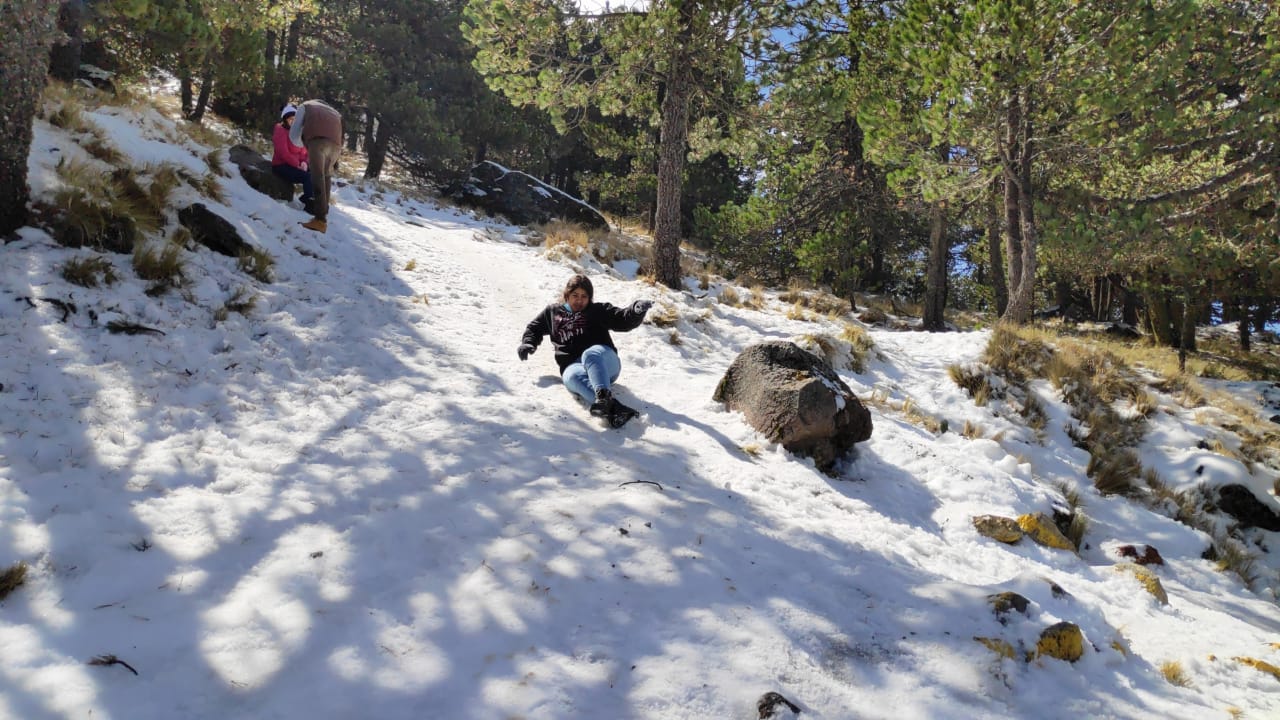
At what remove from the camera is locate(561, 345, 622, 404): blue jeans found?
15.4 feet

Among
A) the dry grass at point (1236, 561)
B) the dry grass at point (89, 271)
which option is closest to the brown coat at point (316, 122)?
the dry grass at point (89, 271)

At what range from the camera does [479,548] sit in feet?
8.94

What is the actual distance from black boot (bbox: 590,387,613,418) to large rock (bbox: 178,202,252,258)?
14.3ft

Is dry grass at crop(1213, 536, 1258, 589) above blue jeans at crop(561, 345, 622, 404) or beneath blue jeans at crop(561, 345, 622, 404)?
beneath

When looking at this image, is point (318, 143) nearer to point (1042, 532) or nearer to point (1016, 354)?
point (1042, 532)

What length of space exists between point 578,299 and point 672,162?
5.51 m

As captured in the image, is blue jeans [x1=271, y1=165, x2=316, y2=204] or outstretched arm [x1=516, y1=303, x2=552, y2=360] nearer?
outstretched arm [x1=516, y1=303, x2=552, y2=360]

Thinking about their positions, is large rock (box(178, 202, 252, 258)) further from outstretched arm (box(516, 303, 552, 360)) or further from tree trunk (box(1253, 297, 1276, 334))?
tree trunk (box(1253, 297, 1276, 334))

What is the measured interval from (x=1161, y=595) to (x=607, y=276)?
823 centimetres

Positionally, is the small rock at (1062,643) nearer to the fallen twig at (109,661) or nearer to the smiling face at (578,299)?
the fallen twig at (109,661)

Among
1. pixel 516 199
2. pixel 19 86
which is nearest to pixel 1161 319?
pixel 516 199

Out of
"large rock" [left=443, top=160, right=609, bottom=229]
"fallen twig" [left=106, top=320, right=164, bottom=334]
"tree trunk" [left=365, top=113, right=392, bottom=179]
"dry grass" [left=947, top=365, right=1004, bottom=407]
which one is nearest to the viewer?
"fallen twig" [left=106, top=320, right=164, bottom=334]

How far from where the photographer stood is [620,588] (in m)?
2.53

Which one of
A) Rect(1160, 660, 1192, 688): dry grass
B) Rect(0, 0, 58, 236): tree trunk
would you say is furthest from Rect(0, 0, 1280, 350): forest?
Rect(1160, 660, 1192, 688): dry grass
